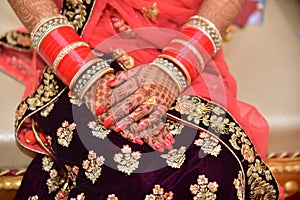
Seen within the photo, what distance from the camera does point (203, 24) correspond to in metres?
1.09

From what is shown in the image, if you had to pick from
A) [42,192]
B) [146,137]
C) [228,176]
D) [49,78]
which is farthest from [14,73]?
[228,176]

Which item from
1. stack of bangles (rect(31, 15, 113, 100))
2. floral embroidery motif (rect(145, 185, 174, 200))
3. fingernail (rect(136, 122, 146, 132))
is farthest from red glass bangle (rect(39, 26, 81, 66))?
floral embroidery motif (rect(145, 185, 174, 200))

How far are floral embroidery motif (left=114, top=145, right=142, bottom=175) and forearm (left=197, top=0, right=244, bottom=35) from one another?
35cm

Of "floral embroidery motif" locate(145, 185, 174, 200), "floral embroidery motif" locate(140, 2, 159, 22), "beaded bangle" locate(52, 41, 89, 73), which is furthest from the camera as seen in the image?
"floral embroidery motif" locate(140, 2, 159, 22)

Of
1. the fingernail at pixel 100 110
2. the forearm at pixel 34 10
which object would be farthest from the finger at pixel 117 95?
the forearm at pixel 34 10

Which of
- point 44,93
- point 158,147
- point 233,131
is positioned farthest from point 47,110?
point 233,131

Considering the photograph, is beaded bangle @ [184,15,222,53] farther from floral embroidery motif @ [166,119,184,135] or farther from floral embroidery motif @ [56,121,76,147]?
floral embroidery motif @ [56,121,76,147]

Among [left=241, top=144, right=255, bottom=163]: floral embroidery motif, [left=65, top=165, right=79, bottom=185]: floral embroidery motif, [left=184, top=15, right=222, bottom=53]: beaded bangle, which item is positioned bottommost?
[left=65, top=165, right=79, bottom=185]: floral embroidery motif

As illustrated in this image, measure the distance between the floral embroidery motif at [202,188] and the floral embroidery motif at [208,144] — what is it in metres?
0.05

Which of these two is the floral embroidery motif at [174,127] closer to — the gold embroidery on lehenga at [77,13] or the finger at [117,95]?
the finger at [117,95]

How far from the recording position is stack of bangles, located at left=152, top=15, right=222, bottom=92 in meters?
1.03

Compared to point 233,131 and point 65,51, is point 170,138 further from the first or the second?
point 65,51

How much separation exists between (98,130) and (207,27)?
1.04 feet

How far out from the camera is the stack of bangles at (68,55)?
982mm
